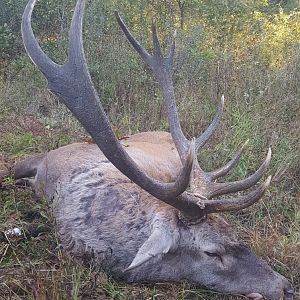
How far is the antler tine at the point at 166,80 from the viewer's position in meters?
4.25

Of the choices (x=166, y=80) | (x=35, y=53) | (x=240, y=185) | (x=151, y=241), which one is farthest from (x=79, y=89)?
(x=166, y=80)

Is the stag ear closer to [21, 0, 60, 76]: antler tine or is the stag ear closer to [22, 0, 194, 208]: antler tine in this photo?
[22, 0, 194, 208]: antler tine

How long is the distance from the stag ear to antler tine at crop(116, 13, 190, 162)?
0.94 metres

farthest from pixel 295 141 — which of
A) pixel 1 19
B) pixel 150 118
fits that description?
pixel 1 19

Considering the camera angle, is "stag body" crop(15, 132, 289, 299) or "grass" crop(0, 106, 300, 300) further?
"stag body" crop(15, 132, 289, 299)

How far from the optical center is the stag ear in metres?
3.01

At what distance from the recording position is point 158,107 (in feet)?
20.9

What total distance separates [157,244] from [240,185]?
0.66 m

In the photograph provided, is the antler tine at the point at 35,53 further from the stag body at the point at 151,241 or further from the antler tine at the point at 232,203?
the antler tine at the point at 232,203

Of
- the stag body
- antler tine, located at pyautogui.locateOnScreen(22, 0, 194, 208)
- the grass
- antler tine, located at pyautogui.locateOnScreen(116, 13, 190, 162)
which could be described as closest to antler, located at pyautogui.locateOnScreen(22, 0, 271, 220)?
antler tine, located at pyautogui.locateOnScreen(22, 0, 194, 208)

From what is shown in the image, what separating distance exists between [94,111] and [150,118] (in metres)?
3.38

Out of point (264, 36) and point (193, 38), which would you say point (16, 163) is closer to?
point (193, 38)

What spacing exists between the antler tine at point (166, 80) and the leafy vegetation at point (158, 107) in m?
0.70

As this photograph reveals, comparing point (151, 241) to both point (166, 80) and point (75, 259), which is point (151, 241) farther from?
point (166, 80)
